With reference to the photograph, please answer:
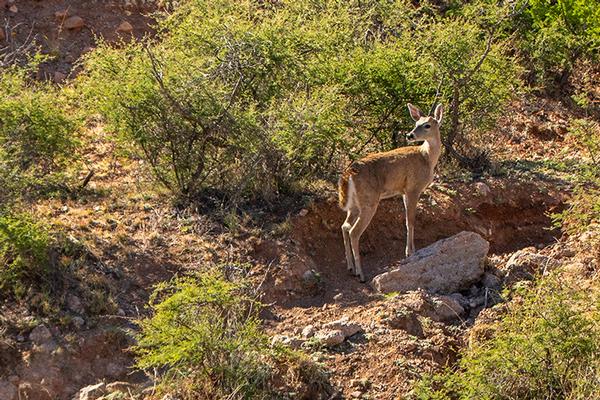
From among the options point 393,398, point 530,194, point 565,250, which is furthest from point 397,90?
point 393,398

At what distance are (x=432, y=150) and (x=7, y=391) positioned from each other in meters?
6.83

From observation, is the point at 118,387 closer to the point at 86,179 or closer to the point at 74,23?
the point at 86,179

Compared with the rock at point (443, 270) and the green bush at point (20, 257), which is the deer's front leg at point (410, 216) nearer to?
the rock at point (443, 270)

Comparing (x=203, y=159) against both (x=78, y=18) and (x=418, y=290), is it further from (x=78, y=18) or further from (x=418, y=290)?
(x=78, y=18)

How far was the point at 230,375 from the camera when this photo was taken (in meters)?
8.92

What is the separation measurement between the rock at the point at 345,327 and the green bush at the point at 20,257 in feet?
11.5

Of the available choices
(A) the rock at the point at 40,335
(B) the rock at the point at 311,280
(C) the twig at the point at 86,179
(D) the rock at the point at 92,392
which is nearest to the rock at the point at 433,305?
(B) the rock at the point at 311,280

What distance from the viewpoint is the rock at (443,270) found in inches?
444

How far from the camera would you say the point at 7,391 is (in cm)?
955

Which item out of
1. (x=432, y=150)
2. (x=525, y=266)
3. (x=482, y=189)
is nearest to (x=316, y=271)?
(x=432, y=150)

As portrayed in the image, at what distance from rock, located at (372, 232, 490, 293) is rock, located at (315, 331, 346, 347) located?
1487mm

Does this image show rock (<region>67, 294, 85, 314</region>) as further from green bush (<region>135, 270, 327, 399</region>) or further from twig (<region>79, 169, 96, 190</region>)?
twig (<region>79, 169, 96, 190</region>)

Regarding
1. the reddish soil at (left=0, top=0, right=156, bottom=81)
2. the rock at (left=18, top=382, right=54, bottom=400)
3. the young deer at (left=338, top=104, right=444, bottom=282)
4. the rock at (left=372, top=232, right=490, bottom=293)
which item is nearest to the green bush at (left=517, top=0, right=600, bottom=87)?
the young deer at (left=338, top=104, right=444, bottom=282)

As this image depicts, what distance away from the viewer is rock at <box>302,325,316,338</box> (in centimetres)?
1017
